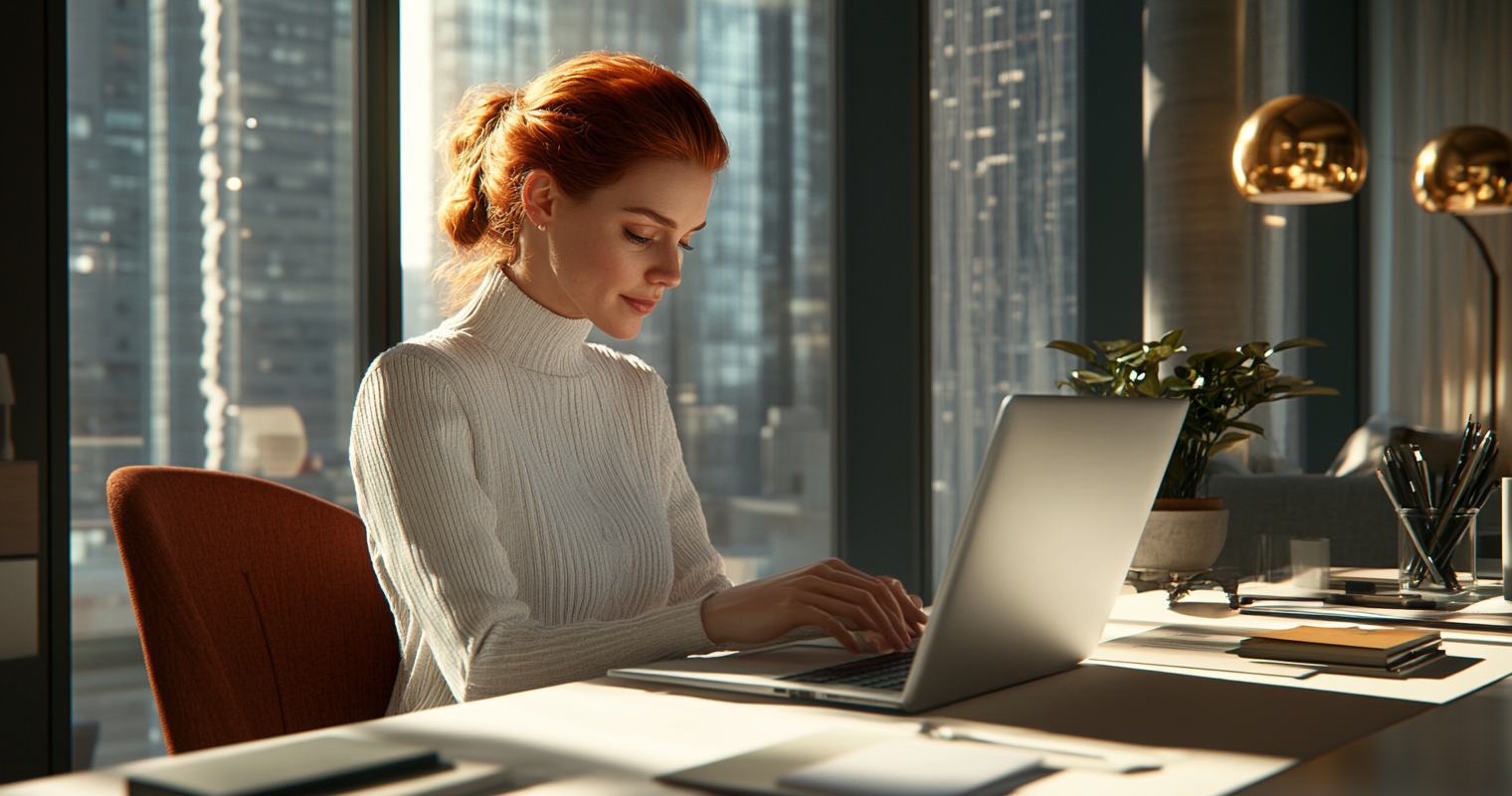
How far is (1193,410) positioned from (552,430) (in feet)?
2.74

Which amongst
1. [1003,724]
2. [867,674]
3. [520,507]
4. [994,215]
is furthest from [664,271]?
[994,215]

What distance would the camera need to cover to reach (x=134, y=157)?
2711 mm

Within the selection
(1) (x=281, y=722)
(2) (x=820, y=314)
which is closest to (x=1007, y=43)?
(2) (x=820, y=314)

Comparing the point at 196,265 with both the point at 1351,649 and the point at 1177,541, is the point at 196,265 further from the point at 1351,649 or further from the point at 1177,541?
the point at 1351,649

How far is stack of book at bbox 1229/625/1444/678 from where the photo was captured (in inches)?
43.2

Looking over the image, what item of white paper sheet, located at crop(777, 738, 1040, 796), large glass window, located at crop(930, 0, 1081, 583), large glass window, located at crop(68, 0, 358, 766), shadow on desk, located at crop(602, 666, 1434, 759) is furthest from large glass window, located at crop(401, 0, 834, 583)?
white paper sheet, located at crop(777, 738, 1040, 796)

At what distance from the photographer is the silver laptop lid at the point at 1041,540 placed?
876 mm

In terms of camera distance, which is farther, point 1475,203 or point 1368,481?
point 1475,203

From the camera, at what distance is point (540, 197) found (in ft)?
5.22

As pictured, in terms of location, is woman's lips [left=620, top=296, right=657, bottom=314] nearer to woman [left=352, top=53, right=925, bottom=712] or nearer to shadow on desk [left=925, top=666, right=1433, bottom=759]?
woman [left=352, top=53, right=925, bottom=712]

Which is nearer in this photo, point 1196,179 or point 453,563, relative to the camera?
point 453,563

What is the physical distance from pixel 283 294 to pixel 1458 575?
2.41 meters

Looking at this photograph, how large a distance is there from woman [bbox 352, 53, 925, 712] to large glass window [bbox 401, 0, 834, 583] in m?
1.82

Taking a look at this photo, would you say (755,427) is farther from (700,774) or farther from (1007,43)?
(700,774)
